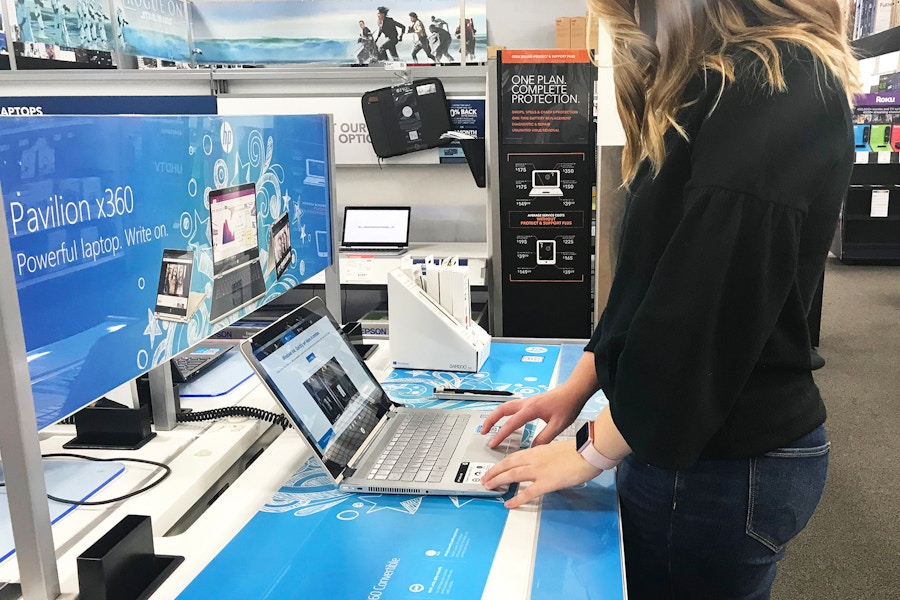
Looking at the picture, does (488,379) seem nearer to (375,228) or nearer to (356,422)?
(356,422)

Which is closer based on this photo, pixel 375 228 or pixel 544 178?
pixel 544 178

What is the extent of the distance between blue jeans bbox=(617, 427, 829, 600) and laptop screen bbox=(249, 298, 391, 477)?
478 millimetres

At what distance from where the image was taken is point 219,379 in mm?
1677

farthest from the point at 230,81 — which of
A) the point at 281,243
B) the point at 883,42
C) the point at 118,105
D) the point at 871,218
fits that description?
the point at 871,218

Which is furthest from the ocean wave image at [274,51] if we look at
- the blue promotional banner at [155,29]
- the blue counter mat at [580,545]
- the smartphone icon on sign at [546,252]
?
the blue counter mat at [580,545]

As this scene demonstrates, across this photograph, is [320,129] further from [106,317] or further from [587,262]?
[587,262]

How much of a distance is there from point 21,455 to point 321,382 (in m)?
0.52

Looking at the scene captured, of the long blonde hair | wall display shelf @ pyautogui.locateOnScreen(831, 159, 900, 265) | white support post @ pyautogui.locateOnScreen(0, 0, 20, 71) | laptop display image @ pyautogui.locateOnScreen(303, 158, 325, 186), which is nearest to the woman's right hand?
the long blonde hair

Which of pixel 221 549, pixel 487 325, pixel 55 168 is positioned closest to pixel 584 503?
pixel 221 549

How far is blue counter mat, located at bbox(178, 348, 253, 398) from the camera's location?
1589 mm

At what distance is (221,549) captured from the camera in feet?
3.33

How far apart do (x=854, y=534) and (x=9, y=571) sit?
2663 mm

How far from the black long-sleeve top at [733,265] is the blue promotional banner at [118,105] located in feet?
3.35

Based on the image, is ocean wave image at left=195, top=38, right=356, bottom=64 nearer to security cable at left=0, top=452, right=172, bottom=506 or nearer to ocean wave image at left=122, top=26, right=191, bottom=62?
ocean wave image at left=122, top=26, right=191, bottom=62
